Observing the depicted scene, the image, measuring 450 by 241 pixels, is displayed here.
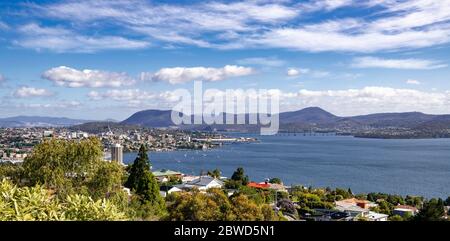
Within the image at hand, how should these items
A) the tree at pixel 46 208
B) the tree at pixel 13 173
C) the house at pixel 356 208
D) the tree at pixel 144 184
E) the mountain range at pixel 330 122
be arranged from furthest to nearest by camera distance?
1. the mountain range at pixel 330 122
2. the house at pixel 356 208
3. the tree at pixel 144 184
4. the tree at pixel 13 173
5. the tree at pixel 46 208

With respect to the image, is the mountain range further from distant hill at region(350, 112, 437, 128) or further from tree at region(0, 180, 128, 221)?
tree at region(0, 180, 128, 221)

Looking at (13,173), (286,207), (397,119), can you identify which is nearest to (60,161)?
(13,173)

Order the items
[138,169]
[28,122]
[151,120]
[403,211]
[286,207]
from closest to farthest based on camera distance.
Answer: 1. [138,169]
2. [286,207]
3. [403,211]
4. [28,122]
5. [151,120]

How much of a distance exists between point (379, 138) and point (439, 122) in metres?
9.95

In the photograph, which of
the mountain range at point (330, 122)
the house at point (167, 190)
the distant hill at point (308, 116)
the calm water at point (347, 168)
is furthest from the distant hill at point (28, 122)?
the distant hill at point (308, 116)

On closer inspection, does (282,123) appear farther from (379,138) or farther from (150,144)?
(150,144)

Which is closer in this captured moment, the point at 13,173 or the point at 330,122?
the point at 13,173

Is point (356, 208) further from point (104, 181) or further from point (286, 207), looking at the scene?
point (104, 181)

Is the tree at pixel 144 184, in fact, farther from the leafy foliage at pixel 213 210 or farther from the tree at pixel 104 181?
the tree at pixel 104 181

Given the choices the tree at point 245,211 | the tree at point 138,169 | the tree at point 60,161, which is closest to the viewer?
the tree at point 60,161

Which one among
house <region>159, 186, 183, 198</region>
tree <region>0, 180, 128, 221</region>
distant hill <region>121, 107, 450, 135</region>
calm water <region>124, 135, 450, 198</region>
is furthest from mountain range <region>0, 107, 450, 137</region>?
tree <region>0, 180, 128, 221</region>
